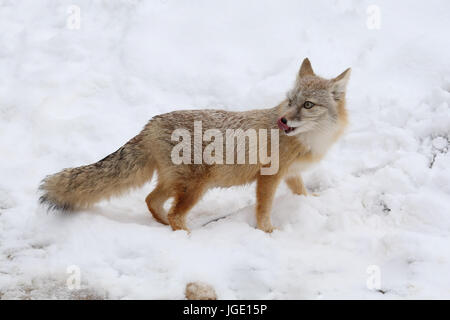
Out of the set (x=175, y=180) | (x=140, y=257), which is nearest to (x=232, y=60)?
(x=175, y=180)

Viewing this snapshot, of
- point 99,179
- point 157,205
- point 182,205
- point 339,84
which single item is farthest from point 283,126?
point 99,179

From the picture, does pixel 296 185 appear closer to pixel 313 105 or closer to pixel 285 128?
pixel 285 128

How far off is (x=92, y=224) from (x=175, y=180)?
1160 millimetres

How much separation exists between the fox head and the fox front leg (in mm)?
664

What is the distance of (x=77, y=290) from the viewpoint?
4.23 metres

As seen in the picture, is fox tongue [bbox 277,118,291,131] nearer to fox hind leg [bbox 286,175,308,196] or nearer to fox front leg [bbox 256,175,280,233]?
fox front leg [bbox 256,175,280,233]

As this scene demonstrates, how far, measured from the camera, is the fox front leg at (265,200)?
5.69 metres

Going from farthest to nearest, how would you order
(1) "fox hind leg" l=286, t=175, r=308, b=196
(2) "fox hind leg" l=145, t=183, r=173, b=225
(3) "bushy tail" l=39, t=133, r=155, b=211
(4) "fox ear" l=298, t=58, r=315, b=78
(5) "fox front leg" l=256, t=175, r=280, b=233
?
(1) "fox hind leg" l=286, t=175, r=308, b=196
(4) "fox ear" l=298, t=58, r=315, b=78
(2) "fox hind leg" l=145, t=183, r=173, b=225
(5) "fox front leg" l=256, t=175, r=280, b=233
(3) "bushy tail" l=39, t=133, r=155, b=211

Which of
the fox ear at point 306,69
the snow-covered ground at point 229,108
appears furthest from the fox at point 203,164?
the snow-covered ground at point 229,108

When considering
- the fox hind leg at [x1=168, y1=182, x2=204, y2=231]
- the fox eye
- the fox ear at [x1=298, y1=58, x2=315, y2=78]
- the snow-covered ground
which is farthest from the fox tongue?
the fox hind leg at [x1=168, y1=182, x2=204, y2=231]

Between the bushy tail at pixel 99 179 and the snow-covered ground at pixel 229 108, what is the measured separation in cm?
23

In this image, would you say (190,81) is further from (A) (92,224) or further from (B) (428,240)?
(B) (428,240)

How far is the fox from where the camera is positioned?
557 cm

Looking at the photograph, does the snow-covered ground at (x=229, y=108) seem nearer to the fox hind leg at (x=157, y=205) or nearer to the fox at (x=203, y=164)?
the fox hind leg at (x=157, y=205)
